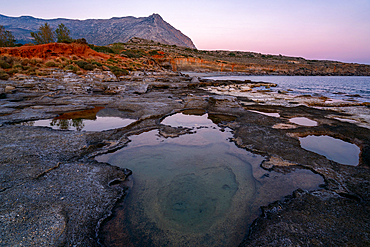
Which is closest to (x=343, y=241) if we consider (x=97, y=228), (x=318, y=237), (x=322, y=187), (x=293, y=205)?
(x=318, y=237)

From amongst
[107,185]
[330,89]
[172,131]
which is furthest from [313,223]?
[330,89]

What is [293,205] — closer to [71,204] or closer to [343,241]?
[343,241]

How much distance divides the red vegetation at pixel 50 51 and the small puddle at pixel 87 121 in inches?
832

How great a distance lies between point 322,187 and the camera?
4020 millimetres

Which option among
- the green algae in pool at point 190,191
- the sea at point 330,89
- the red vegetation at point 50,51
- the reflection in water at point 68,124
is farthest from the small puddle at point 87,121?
the red vegetation at point 50,51

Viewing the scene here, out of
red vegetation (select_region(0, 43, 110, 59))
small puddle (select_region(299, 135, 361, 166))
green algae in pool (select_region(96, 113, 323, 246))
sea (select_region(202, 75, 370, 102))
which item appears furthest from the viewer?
red vegetation (select_region(0, 43, 110, 59))

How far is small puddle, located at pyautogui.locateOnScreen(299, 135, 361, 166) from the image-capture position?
5266 millimetres

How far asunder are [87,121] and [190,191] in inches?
252

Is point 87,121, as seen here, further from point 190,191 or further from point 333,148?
point 333,148

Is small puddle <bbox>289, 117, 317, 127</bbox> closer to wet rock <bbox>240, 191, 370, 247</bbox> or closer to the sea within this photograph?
wet rock <bbox>240, 191, 370, 247</bbox>

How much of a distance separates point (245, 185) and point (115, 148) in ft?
13.4

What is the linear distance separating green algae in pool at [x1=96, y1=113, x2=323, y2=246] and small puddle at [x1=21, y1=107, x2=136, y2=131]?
6.11ft

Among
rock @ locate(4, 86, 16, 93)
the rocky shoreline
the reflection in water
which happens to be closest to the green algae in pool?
the rocky shoreline

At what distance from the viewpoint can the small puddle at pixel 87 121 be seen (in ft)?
23.4
